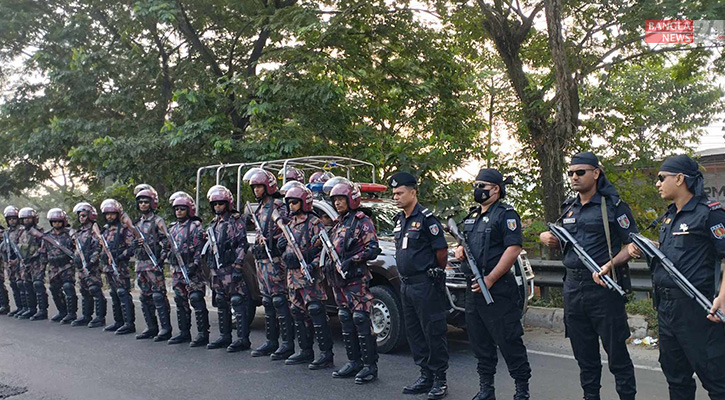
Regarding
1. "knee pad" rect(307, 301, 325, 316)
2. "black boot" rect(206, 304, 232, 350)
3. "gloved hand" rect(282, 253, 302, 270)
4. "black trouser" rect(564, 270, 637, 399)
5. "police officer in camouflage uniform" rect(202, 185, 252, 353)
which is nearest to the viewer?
"black trouser" rect(564, 270, 637, 399)

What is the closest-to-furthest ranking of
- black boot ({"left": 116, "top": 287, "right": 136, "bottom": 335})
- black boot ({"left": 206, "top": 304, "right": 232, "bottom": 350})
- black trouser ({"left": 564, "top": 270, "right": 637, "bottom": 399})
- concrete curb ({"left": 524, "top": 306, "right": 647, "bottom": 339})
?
black trouser ({"left": 564, "top": 270, "right": 637, "bottom": 399}) < black boot ({"left": 206, "top": 304, "right": 232, "bottom": 350}) < concrete curb ({"left": 524, "top": 306, "right": 647, "bottom": 339}) < black boot ({"left": 116, "top": 287, "right": 136, "bottom": 335})

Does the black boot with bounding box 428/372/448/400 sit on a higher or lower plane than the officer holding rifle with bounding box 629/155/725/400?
lower

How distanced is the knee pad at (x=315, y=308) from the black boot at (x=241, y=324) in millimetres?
1306

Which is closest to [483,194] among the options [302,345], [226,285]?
[302,345]

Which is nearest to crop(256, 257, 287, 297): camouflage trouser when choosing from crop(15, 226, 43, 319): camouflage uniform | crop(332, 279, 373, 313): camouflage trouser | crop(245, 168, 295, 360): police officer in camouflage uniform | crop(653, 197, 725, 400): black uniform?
crop(245, 168, 295, 360): police officer in camouflage uniform

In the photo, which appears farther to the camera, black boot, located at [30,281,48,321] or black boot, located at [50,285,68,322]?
black boot, located at [30,281,48,321]

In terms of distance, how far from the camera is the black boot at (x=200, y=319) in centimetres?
823

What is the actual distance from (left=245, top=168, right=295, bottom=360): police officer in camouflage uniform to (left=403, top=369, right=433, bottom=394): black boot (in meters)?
2.02

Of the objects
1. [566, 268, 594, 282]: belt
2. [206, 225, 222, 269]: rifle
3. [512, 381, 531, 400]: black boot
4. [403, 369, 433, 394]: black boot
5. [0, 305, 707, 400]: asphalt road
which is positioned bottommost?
[0, 305, 707, 400]: asphalt road

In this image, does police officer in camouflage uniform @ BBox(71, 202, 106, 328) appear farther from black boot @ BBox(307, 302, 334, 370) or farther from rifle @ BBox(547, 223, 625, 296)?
rifle @ BBox(547, 223, 625, 296)

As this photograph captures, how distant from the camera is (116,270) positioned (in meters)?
9.39

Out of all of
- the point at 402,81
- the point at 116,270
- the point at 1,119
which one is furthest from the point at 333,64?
the point at 1,119

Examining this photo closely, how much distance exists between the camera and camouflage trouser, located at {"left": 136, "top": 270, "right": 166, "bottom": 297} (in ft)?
28.7

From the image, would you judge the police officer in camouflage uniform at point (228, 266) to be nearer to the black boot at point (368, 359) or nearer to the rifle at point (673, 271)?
the black boot at point (368, 359)
